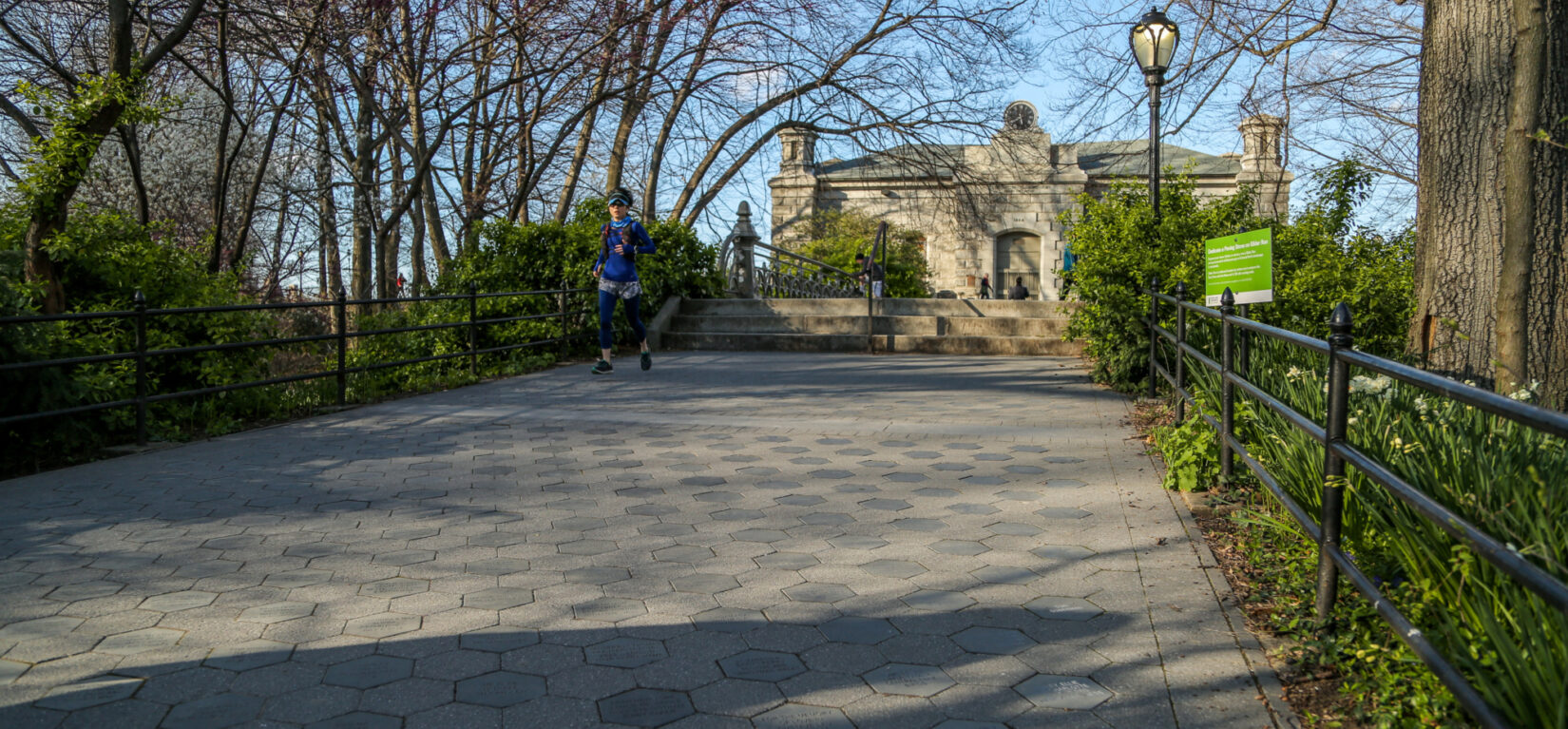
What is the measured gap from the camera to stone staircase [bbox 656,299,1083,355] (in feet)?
51.4

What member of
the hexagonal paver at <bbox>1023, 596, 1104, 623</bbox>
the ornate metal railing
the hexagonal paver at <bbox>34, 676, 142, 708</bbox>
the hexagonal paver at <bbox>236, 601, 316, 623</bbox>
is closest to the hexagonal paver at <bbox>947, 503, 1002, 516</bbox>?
the hexagonal paver at <bbox>1023, 596, 1104, 623</bbox>

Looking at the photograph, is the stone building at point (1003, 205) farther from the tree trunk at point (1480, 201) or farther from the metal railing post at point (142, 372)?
the tree trunk at point (1480, 201)

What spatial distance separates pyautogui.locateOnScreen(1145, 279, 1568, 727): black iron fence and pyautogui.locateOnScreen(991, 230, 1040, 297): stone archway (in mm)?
43084

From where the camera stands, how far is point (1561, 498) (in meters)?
2.84

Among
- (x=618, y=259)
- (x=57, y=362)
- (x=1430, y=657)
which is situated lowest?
(x=1430, y=657)

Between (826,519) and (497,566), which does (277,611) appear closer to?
(497,566)

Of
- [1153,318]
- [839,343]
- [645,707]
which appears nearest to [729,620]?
[645,707]

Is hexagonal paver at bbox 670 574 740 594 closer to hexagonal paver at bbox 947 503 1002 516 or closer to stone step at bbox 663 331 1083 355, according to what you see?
hexagonal paver at bbox 947 503 1002 516

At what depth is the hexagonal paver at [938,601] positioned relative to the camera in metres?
3.79

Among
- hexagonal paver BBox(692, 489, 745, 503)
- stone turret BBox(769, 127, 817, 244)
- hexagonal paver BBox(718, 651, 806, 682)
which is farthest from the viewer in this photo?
stone turret BBox(769, 127, 817, 244)

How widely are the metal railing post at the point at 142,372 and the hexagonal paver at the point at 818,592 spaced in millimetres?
5499

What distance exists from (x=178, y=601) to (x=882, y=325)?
13.4m

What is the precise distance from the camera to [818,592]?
13.1ft

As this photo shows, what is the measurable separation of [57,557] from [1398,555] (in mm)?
5065
